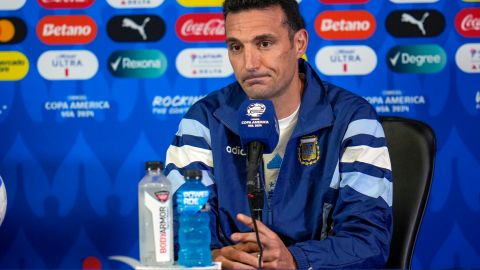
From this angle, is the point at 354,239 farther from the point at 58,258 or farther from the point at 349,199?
the point at 58,258

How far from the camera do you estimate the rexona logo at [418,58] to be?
3535 mm

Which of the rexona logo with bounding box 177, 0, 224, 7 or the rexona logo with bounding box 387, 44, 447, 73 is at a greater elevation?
the rexona logo with bounding box 177, 0, 224, 7

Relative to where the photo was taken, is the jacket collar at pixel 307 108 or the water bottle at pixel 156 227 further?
the jacket collar at pixel 307 108

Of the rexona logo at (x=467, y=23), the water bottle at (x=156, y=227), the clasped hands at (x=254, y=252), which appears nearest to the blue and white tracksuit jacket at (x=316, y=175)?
the clasped hands at (x=254, y=252)

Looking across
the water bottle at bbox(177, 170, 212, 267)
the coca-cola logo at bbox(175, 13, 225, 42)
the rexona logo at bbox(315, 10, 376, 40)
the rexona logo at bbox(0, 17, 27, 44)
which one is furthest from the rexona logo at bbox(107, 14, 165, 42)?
the water bottle at bbox(177, 170, 212, 267)

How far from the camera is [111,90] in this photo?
3578 mm

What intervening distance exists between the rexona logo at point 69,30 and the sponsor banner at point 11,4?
17 cm

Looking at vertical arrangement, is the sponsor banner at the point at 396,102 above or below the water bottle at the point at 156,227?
above

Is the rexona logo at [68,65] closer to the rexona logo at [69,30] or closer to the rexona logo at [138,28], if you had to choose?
the rexona logo at [69,30]

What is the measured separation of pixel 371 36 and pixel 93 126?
1.38 metres

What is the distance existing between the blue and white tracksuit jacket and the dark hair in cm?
22

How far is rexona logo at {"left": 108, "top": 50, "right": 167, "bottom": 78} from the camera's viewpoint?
140 inches

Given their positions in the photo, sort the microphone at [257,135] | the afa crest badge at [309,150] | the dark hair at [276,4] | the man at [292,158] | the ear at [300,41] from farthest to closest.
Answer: the ear at [300,41]
the dark hair at [276,4]
the afa crest badge at [309,150]
the man at [292,158]
the microphone at [257,135]

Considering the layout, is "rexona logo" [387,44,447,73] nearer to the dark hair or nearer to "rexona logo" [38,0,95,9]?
the dark hair
